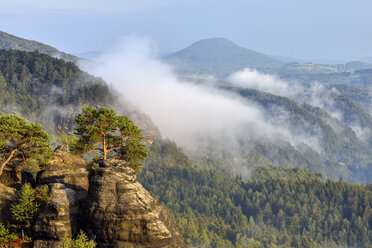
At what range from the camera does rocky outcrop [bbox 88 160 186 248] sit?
44.7m

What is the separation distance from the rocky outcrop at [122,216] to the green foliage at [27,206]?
231 inches

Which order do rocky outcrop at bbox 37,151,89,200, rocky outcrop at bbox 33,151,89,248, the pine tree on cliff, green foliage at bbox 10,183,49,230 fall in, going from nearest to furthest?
1. rocky outcrop at bbox 33,151,89,248
2. green foliage at bbox 10,183,49,230
3. rocky outcrop at bbox 37,151,89,200
4. the pine tree on cliff

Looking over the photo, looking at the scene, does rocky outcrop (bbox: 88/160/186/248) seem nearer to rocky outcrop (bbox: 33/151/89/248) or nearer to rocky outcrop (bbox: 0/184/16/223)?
rocky outcrop (bbox: 33/151/89/248)

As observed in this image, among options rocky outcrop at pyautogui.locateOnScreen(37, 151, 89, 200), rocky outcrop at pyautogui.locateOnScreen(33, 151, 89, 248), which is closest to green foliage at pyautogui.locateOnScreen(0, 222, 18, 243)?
rocky outcrop at pyautogui.locateOnScreen(33, 151, 89, 248)

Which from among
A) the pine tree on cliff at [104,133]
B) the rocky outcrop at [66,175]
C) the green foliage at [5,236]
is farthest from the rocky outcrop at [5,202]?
the pine tree on cliff at [104,133]

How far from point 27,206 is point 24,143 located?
30.1 ft

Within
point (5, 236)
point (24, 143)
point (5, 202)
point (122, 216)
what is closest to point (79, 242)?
point (122, 216)

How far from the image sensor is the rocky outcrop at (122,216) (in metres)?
44.7

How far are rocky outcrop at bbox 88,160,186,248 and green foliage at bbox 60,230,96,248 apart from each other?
173 cm

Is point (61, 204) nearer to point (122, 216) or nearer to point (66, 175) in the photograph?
point (66, 175)

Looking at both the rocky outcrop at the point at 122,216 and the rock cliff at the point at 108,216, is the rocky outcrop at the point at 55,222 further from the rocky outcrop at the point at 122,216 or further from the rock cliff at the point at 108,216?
the rocky outcrop at the point at 122,216

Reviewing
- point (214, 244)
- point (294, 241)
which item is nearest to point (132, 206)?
point (214, 244)

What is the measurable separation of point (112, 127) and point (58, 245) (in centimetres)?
1816

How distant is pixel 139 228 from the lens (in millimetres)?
44906
